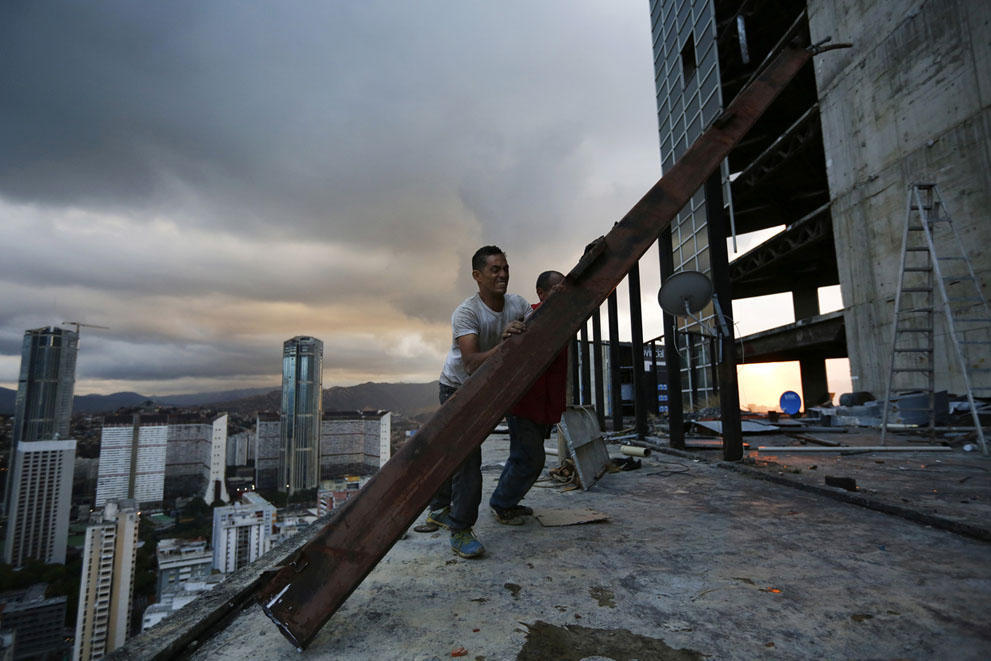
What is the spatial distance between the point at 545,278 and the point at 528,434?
1158 mm

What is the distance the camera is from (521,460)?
2791 mm

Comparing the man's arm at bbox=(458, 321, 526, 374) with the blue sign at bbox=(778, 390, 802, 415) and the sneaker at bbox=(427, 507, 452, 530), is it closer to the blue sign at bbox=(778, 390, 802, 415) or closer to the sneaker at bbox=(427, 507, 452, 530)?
the sneaker at bbox=(427, 507, 452, 530)

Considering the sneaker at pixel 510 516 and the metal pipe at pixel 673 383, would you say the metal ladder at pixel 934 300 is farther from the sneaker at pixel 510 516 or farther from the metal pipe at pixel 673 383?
the sneaker at pixel 510 516

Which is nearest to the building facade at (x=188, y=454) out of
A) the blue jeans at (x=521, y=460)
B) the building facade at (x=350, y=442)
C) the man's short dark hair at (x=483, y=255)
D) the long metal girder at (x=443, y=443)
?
the building facade at (x=350, y=442)

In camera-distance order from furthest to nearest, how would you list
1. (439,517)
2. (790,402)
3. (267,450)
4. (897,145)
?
(267,450)
(790,402)
(897,145)
(439,517)

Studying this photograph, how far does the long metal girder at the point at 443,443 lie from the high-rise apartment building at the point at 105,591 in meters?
34.5

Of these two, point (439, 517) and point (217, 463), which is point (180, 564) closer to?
point (217, 463)

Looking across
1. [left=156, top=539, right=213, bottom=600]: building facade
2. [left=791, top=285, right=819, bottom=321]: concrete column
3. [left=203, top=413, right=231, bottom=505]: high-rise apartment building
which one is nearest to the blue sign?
[left=791, top=285, right=819, bottom=321]: concrete column

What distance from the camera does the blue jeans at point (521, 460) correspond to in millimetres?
2756

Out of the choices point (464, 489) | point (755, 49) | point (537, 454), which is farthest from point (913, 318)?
point (755, 49)

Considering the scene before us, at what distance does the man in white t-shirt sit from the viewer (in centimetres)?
232

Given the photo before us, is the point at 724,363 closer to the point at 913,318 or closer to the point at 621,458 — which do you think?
the point at 621,458

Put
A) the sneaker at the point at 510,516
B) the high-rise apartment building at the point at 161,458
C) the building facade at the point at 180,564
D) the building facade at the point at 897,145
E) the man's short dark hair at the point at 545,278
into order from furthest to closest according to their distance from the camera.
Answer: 1. the high-rise apartment building at the point at 161,458
2. the building facade at the point at 180,564
3. the building facade at the point at 897,145
4. the man's short dark hair at the point at 545,278
5. the sneaker at the point at 510,516

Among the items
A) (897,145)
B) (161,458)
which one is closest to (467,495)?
(897,145)
